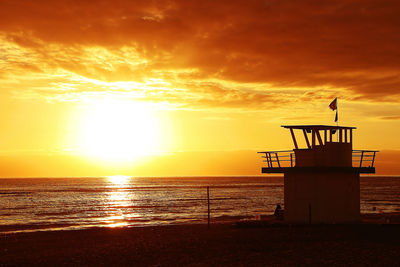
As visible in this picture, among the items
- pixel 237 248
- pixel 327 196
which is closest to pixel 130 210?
pixel 327 196

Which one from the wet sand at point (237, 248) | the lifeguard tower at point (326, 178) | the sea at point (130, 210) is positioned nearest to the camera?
the wet sand at point (237, 248)

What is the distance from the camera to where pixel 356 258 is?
57.6 ft

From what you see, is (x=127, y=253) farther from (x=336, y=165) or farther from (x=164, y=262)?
(x=336, y=165)

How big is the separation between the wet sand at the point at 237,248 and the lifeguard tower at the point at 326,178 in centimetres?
123

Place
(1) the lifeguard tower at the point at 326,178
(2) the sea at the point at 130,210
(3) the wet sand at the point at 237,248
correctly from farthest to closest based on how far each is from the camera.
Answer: (2) the sea at the point at 130,210 → (1) the lifeguard tower at the point at 326,178 → (3) the wet sand at the point at 237,248

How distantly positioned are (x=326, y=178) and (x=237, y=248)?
10.3 metres

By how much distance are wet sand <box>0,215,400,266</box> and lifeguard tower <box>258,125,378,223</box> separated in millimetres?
1231

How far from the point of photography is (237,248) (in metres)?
20.9

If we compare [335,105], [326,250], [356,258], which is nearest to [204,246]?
[326,250]

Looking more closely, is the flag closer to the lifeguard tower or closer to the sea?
the lifeguard tower

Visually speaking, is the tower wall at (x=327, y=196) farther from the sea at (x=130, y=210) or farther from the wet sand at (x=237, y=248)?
the sea at (x=130, y=210)

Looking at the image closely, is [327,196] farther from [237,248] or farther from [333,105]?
[237,248]

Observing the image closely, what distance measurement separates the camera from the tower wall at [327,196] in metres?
28.3

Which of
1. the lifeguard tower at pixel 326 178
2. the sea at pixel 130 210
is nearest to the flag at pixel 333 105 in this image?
the lifeguard tower at pixel 326 178
